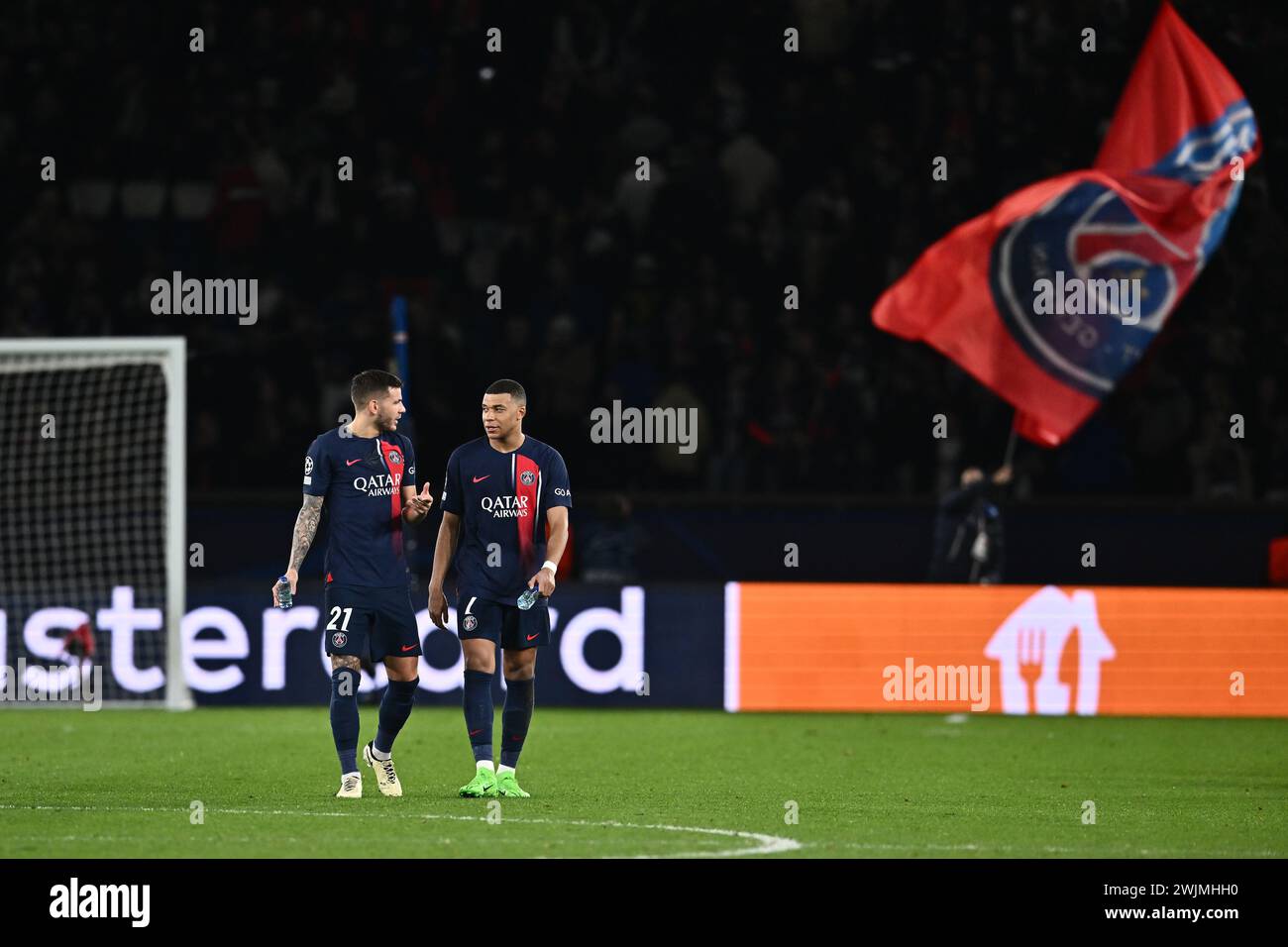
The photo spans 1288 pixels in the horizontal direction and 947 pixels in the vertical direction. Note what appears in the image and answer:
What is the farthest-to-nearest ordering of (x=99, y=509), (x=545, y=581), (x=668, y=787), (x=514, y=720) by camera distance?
(x=99, y=509)
(x=668, y=787)
(x=514, y=720)
(x=545, y=581)

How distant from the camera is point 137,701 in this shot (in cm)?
1570

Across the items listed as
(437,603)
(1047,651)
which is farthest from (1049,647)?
(437,603)

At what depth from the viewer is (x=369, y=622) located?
400 inches

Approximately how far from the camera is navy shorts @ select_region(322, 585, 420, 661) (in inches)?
397

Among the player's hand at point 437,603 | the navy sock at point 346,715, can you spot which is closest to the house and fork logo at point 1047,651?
the player's hand at point 437,603

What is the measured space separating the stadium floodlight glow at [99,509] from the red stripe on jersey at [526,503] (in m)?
5.57

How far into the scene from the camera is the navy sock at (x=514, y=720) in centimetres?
1038

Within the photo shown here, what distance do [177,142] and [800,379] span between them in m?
6.36

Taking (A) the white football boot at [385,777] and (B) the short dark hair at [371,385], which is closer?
(B) the short dark hair at [371,385]

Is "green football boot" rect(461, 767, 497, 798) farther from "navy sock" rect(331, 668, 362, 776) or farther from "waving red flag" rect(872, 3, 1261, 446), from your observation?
"waving red flag" rect(872, 3, 1261, 446)

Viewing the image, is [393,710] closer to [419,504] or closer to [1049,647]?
[419,504]

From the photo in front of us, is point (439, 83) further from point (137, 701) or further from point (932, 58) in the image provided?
point (137, 701)

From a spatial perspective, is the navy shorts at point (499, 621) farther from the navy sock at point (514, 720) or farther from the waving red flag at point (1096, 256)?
the waving red flag at point (1096, 256)

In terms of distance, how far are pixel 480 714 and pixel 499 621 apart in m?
0.43
